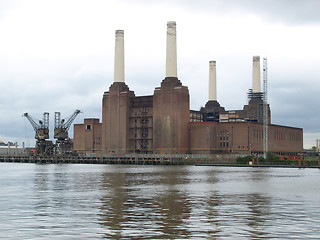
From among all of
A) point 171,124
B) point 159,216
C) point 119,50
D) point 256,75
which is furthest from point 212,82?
point 159,216

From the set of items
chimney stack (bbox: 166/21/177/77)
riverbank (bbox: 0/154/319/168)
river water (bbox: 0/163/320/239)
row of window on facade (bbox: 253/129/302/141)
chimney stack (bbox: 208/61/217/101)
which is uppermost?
chimney stack (bbox: 166/21/177/77)

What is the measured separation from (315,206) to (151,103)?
453 feet

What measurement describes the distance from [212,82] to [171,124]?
31788mm

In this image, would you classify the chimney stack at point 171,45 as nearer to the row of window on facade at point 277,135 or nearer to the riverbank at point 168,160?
the riverbank at point 168,160

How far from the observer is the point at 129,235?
22797 millimetres

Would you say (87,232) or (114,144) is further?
(114,144)

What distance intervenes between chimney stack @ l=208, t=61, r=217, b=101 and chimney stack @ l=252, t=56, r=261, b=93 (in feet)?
44.8

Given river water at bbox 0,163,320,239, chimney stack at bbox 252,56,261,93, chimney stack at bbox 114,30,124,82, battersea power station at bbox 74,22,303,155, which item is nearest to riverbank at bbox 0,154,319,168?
battersea power station at bbox 74,22,303,155

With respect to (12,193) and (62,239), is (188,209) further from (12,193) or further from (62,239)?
(12,193)

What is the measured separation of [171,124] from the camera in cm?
15900

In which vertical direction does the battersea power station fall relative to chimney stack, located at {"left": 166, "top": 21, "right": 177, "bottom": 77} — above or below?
below

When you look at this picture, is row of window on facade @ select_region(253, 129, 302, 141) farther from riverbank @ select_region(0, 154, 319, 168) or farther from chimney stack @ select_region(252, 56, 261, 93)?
riverbank @ select_region(0, 154, 319, 168)

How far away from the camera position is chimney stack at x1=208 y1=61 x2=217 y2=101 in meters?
181

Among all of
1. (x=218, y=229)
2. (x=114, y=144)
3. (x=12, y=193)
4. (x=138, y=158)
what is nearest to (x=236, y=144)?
(x=138, y=158)
